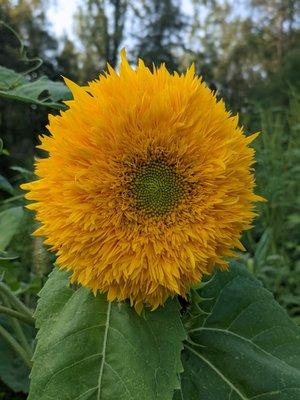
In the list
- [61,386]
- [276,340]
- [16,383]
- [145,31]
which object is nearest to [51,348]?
[61,386]

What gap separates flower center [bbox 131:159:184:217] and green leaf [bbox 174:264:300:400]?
0.71 ft

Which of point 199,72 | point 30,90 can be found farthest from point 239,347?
point 199,72

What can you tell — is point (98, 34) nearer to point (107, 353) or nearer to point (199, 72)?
point (199, 72)

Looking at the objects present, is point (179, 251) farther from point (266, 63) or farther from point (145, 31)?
point (266, 63)

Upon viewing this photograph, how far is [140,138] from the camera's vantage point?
2.46ft

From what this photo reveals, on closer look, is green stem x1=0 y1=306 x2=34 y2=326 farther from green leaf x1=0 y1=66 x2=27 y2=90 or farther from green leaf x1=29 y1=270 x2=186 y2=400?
green leaf x1=0 y1=66 x2=27 y2=90

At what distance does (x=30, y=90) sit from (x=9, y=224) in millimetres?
323

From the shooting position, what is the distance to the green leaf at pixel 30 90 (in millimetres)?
1049

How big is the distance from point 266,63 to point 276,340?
699 inches

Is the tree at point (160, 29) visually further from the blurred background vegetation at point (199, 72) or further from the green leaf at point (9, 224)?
the green leaf at point (9, 224)

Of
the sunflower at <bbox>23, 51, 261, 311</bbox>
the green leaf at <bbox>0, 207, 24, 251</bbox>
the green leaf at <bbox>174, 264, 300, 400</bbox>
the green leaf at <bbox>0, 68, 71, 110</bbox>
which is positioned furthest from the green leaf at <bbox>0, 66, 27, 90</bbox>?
the green leaf at <bbox>174, 264, 300, 400</bbox>

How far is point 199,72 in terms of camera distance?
12.9 metres

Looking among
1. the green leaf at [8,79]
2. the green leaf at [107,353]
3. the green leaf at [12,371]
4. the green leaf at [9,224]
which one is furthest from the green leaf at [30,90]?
the green leaf at [12,371]

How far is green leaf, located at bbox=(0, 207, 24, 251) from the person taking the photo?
124cm
